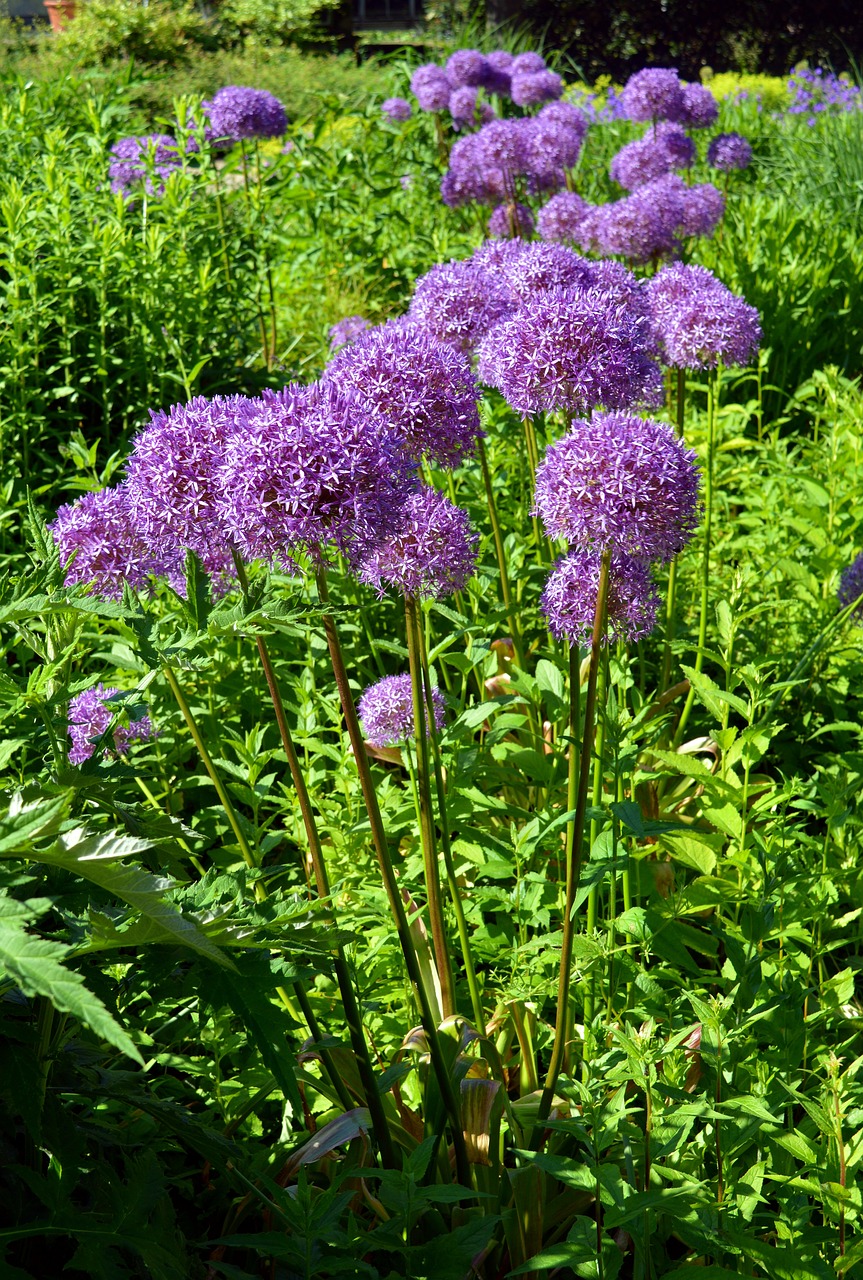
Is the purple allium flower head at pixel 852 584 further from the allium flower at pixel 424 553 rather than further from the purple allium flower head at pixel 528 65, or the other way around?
the purple allium flower head at pixel 528 65

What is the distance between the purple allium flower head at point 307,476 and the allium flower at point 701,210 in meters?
3.52

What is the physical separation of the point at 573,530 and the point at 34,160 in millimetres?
4612

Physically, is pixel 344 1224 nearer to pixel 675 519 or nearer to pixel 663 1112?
pixel 663 1112

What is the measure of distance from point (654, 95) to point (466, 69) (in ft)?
6.04

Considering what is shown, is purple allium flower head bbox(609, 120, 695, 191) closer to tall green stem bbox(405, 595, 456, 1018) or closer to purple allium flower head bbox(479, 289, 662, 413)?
purple allium flower head bbox(479, 289, 662, 413)

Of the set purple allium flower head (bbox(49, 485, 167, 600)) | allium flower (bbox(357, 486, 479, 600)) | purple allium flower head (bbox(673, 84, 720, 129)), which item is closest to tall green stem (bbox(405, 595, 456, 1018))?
allium flower (bbox(357, 486, 479, 600))

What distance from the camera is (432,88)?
23.5ft

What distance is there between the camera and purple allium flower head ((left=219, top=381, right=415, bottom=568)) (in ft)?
5.54

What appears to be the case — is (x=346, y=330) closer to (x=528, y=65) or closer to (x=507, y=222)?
(x=507, y=222)

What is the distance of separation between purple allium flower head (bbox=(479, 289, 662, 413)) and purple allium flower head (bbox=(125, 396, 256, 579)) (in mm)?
706

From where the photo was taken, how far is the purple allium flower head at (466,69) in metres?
7.20

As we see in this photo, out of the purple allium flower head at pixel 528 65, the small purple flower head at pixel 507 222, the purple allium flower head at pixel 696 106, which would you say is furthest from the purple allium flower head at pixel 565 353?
the purple allium flower head at pixel 528 65

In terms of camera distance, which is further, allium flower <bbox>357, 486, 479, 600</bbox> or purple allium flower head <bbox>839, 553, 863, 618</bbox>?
purple allium flower head <bbox>839, 553, 863, 618</bbox>

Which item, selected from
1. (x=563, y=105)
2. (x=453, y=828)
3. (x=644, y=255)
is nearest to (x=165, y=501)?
(x=453, y=828)
